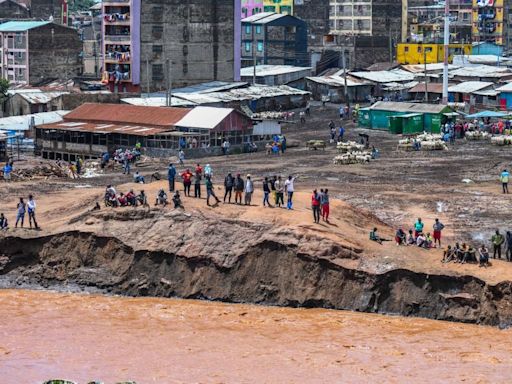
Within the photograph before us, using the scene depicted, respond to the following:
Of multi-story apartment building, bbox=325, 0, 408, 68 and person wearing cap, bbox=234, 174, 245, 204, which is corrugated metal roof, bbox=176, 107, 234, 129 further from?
multi-story apartment building, bbox=325, 0, 408, 68

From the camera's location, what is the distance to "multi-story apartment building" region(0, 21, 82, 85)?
108 m

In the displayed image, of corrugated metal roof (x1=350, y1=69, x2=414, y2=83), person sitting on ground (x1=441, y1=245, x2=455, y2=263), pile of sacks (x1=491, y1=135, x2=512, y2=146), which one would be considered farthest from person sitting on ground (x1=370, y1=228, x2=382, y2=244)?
corrugated metal roof (x1=350, y1=69, x2=414, y2=83)

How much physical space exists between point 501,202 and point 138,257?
59.2 ft

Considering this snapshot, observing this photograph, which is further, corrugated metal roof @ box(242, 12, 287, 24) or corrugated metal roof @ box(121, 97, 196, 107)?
corrugated metal roof @ box(242, 12, 287, 24)

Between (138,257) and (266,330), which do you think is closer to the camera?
(266,330)

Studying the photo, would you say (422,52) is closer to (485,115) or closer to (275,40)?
(275,40)

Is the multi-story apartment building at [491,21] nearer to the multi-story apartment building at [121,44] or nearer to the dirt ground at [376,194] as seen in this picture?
the multi-story apartment building at [121,44]

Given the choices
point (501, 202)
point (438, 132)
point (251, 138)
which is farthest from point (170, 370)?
point (438, 132)

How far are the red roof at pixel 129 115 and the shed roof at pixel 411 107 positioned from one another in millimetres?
16672

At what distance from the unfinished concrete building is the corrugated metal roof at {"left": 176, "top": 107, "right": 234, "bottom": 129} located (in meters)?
25.9

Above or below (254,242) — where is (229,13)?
above

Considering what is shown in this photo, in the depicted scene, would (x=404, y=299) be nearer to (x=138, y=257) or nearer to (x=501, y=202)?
(x=138, y=257)

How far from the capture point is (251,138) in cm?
7400

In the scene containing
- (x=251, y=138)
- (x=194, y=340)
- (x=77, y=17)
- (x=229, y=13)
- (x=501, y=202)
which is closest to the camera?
(x=194, y=340)
